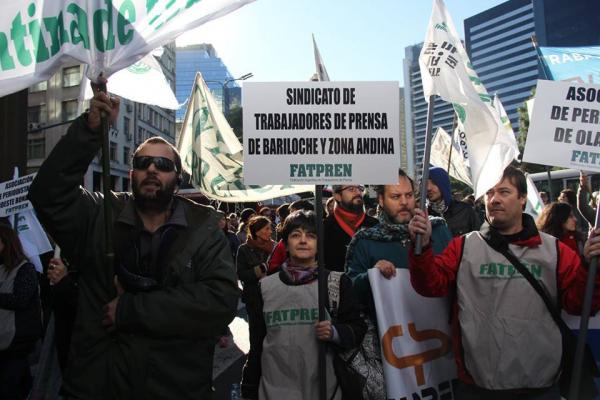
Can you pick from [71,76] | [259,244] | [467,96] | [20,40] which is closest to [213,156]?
[259,244]

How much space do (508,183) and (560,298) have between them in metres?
0.67

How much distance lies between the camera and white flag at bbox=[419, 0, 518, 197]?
3.02 metres

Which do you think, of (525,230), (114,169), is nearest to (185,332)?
(525,230)

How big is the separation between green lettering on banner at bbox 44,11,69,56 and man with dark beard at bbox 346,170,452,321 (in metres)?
2.06

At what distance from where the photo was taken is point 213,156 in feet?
22.4

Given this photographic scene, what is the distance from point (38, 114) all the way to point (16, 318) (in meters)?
41.4

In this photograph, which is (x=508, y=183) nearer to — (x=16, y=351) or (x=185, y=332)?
(x=185, y=332)

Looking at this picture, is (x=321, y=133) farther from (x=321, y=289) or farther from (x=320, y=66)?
(x=321, y=289)

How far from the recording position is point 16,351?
3922 mm

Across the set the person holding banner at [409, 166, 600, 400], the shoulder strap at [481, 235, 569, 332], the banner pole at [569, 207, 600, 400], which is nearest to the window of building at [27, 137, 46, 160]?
the person holding banner at [409, 166, 600, 400]

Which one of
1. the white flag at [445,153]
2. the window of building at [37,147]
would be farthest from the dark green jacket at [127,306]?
the window of building at [37,147]

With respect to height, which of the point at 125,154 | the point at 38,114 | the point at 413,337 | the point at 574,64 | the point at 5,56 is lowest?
the point at 413,337

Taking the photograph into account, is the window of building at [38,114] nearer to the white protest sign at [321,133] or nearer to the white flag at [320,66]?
the white flag at [320,66]

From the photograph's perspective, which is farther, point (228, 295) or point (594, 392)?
point (594, 392)
